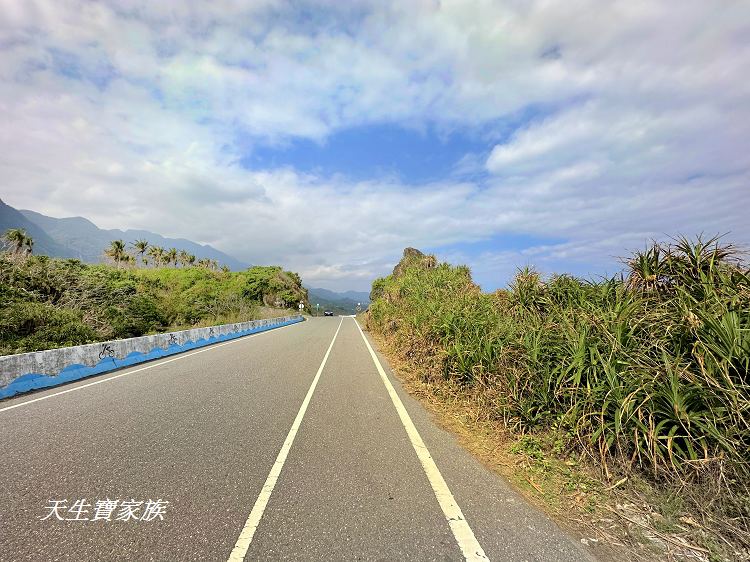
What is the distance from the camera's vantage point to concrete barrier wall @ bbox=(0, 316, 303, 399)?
7.50 meters

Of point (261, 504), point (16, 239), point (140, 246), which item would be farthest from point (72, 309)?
point (140, 246)

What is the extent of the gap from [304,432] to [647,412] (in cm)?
426

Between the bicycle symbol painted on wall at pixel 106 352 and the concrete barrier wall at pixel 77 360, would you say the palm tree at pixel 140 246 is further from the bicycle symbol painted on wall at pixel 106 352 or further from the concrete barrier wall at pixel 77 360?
the bicycle symbol painted on wall at pixel 106 352

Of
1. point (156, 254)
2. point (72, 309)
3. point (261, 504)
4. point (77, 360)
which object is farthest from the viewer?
point (156, 254)

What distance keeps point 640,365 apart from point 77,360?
39.4 feet

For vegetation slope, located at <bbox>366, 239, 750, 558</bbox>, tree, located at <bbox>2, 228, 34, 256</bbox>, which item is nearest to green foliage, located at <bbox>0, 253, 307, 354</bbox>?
vegetation slope, located at <bbox>366, 239, 750, 558</bbox>

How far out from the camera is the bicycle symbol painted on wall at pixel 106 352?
10312 mm

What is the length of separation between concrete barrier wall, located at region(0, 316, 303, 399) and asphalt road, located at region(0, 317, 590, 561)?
0.85 m

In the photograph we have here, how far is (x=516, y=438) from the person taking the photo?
5016 millimetres

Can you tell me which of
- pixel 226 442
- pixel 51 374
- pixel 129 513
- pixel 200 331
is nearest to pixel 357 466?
pixel 226 442

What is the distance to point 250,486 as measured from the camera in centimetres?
361

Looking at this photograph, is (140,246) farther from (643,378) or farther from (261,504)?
A: (643,378)

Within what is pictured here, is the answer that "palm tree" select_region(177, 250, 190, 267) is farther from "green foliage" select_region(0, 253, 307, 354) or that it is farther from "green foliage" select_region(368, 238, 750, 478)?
"green foliage" select_region(368, 238, 750, 478)

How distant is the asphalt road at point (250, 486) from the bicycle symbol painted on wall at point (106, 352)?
11.3 feet
